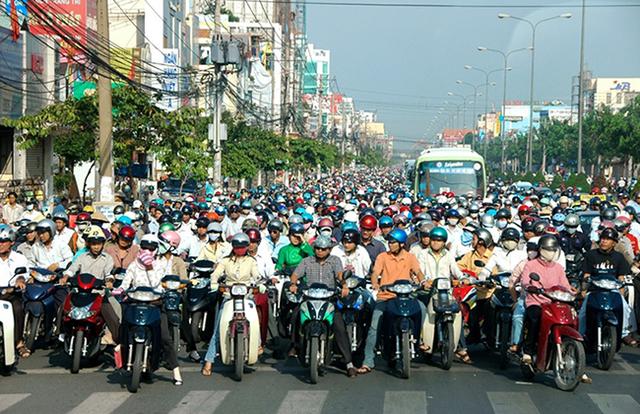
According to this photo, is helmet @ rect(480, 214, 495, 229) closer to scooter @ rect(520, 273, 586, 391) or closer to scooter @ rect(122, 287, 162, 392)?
scooter @ rect(520, 273, 586, 391)

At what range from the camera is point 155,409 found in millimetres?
9133

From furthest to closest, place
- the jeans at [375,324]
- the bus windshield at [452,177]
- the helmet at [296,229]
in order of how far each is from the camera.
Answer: the bus windshield at [452,177] → the helmet at [296,229] → the jeans at [375,324]

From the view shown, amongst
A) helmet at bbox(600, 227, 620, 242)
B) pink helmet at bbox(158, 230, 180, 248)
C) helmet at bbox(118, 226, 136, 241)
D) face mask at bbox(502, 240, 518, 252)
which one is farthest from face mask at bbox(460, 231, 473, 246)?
helmet at bbox(118, 226, 136, 241)

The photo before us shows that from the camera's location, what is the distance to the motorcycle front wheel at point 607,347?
10680mm

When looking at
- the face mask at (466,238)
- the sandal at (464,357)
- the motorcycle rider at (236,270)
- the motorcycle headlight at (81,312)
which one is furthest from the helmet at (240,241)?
the face mask at (466,238)

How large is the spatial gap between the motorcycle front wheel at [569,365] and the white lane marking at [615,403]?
234 mm

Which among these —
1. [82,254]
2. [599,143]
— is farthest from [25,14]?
[599,143]

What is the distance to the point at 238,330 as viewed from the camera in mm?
10117

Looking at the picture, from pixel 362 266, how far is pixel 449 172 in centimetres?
2680

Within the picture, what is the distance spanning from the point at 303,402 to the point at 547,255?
9.44 feet

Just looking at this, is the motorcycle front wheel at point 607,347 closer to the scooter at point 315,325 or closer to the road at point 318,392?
the road at point 318,392

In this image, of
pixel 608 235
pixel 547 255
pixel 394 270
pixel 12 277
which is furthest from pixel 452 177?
pixel 12 277

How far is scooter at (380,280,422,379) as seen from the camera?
10.3m

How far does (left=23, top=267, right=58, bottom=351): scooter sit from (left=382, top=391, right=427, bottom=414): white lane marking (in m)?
4.24
